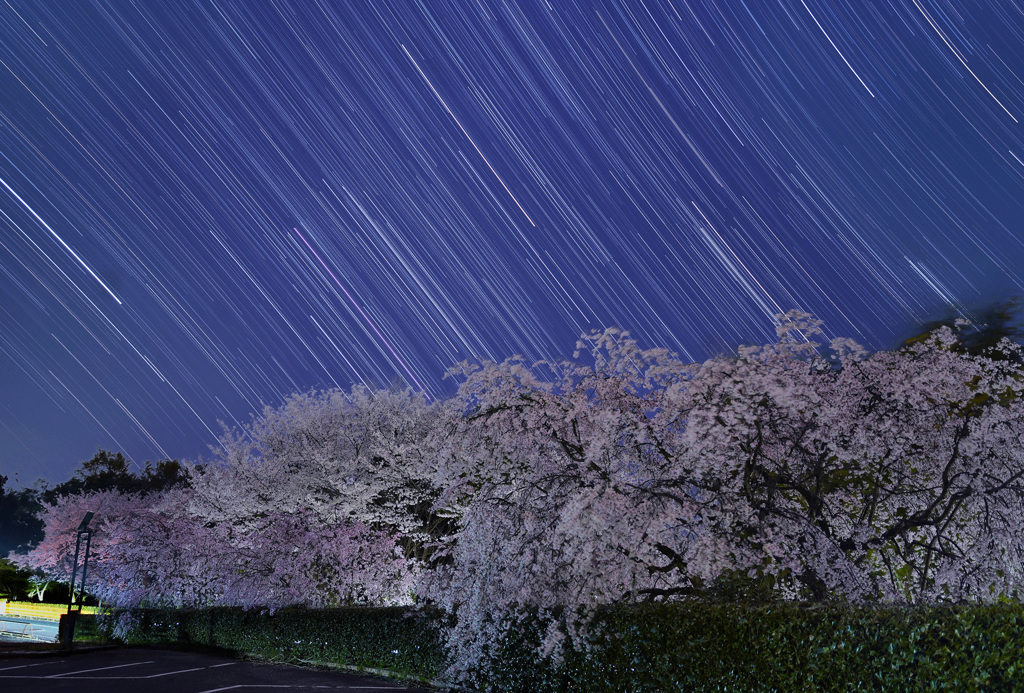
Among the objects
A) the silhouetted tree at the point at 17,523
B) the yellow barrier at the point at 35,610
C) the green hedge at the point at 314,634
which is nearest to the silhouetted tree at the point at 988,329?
the green hedge at the point at 314,634

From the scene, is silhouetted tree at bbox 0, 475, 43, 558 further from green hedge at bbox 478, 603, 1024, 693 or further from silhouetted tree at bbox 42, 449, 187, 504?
green hedge at bbox 478, 603, 1024, 693

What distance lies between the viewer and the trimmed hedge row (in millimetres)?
7191

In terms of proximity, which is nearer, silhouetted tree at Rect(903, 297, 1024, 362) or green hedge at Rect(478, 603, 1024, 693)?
green hedge at Rect(478, 603, 1024, 693)

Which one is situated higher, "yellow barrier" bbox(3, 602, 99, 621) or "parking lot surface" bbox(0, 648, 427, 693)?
"yellow barrier" bbox(3, 602, 99, 621)

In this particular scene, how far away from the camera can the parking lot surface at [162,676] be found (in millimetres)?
14945

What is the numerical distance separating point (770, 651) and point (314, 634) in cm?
1556

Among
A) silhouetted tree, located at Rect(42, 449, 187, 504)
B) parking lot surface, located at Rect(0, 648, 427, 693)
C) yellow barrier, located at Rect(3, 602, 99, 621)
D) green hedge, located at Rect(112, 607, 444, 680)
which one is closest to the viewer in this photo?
parking lot surface, located at Rect(0, 648, 427, 693)

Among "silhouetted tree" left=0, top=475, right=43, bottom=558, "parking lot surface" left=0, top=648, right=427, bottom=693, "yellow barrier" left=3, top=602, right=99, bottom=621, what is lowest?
"parking lot surface" left=0, top=648, right=427, bottom=693

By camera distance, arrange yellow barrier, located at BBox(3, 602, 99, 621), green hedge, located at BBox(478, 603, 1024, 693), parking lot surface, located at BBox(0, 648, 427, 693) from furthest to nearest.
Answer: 1. yellow barrier, located at BBox(3, 602, 99, 621)
2. parking lot surface, located at BBox(0, 648, 427, 693)
3. green hedge, located at BBox(478, 603, 1024, 693)

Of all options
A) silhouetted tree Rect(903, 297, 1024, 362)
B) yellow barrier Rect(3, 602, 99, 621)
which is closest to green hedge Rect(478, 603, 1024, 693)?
silhouetted tree Rect(903, 297, 1024, 362)

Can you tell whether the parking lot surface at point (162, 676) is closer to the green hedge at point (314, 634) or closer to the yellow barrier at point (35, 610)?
the green hedge at point (314, 634)

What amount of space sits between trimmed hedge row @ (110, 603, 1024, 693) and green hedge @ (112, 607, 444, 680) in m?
0.76

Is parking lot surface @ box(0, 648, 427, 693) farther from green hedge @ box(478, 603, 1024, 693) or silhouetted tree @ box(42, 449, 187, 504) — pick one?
silhouetted tree @ box(42, 449, 187, 504)

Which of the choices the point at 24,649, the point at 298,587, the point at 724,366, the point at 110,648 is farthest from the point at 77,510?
the point at 724,366
